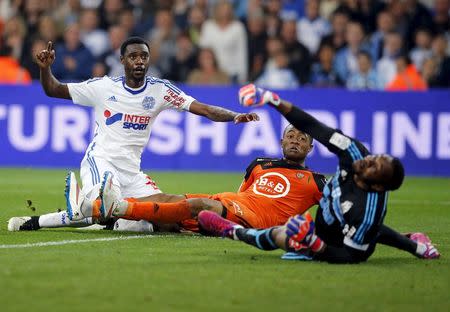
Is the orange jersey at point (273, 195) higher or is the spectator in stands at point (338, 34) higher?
the spectator in stands at point (338, 34)

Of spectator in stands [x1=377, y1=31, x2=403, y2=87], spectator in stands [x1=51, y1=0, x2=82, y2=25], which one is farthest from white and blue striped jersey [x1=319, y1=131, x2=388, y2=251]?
spectator in stands [x1=51, y1=0, x2=82, y2=25]

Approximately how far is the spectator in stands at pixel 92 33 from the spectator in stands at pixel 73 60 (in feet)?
1.22

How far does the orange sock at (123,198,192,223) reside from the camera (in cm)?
1018

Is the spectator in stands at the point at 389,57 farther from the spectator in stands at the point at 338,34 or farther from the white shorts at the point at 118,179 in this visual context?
the white shorts at the point at 118,179

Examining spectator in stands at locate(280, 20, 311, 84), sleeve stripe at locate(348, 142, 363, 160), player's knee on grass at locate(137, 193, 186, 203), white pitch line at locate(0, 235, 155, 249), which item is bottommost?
white pitch line at locate(0, 235, 155, 249)

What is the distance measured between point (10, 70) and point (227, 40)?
419cm

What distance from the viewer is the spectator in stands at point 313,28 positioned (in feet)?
69.4

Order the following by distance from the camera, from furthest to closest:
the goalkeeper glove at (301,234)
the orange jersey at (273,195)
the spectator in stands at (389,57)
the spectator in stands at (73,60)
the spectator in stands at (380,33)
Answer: the spectator in stands at (73,60)
the spectator in stands at (380,33)
the spectator in stands at (389,57)
the orange jersey at (273,195)
the goalkeeper glove at (301,234)

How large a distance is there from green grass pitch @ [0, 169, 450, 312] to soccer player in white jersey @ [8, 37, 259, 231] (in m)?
0.48

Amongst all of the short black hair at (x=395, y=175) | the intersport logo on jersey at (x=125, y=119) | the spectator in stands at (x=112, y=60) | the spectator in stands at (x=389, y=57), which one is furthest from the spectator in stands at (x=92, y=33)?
the short black hair at (x=395, y=175)

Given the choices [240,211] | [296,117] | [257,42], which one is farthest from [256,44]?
[296,117]

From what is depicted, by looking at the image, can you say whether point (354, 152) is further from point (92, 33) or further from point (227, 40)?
point (92, 33)

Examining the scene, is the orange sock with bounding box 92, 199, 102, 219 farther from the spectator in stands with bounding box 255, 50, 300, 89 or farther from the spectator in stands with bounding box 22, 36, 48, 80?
the spectator in stands with bounding box 22, 36, 48, 80


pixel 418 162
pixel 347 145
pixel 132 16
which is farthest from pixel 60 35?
pixel 347 145
